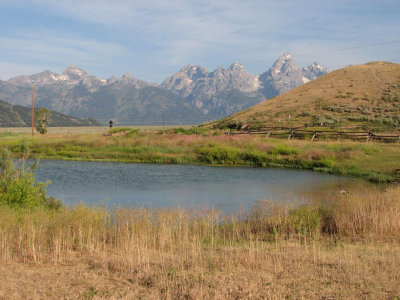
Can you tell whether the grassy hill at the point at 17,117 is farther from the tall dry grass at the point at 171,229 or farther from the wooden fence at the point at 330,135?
the tall dry grass at the point at 171,229

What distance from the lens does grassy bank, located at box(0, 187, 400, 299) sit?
23.8 ft

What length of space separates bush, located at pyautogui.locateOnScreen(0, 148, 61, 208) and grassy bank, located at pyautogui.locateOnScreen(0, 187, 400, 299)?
4.37 feet

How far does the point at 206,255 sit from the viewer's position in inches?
363

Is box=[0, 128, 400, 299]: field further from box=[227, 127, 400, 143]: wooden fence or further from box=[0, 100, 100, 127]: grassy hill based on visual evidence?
box=[0, 100, 100, 127]: grassy hill

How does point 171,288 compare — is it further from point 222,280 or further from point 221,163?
point 221,163

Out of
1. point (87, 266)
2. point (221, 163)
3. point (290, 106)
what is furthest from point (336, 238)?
point (290, 106)

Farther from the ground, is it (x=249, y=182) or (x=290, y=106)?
(x=290, y=106)

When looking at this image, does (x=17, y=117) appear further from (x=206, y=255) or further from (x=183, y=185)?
(x=206, y=255)

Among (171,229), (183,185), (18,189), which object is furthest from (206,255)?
(183,185)

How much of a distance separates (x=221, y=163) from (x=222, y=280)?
27.0m

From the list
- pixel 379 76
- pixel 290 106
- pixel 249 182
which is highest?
pixel 379 76

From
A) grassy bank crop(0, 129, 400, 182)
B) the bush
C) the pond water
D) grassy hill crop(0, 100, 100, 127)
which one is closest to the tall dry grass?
the bush

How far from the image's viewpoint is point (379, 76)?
→ 84.6 meters

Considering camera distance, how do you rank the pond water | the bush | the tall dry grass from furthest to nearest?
the pond water
the bush
the tall dry grass
